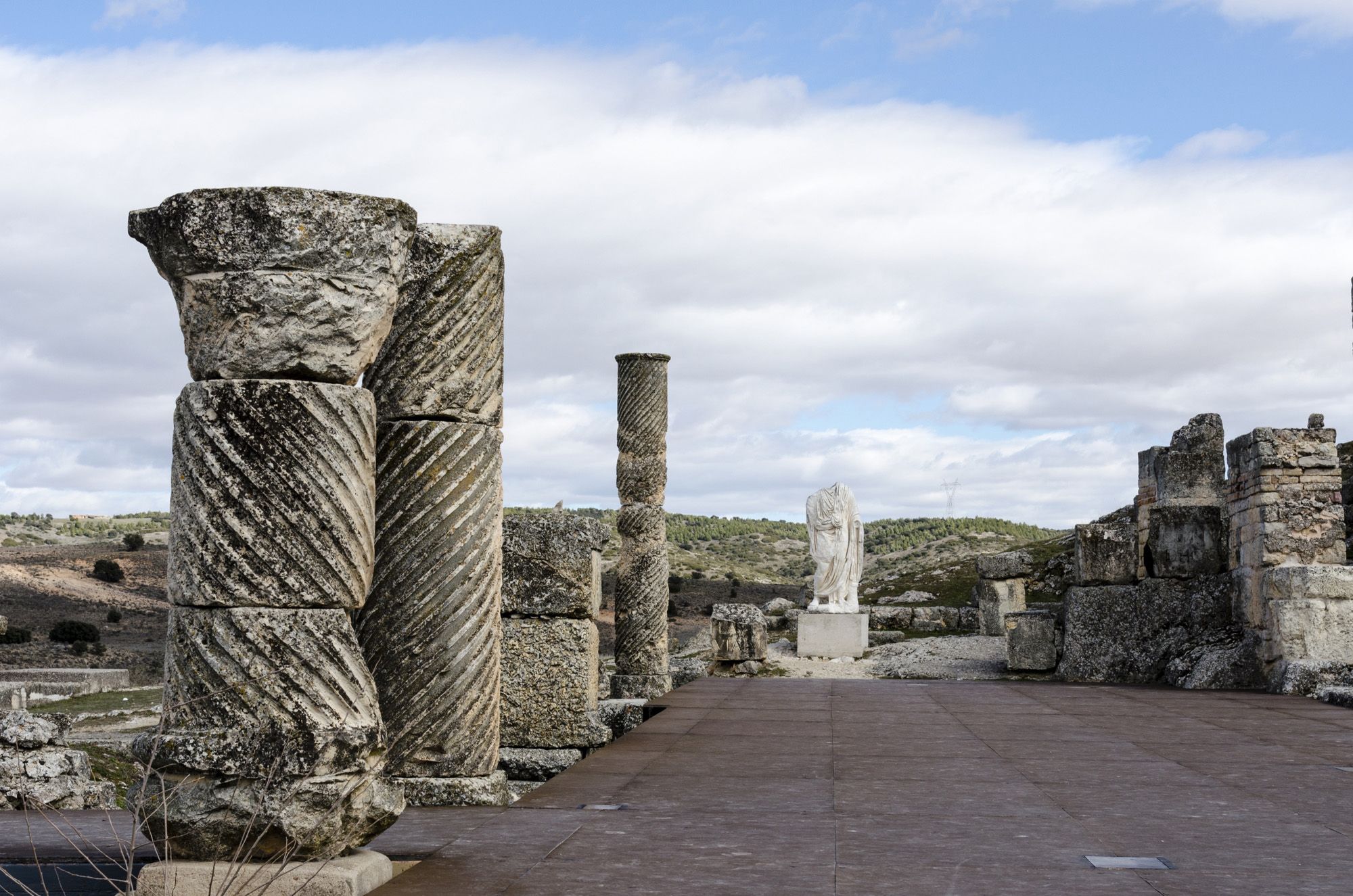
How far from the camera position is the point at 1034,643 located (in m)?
16.1

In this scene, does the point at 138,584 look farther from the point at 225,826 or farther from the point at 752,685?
the point at 225,826

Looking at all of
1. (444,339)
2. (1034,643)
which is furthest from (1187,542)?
(444,339)

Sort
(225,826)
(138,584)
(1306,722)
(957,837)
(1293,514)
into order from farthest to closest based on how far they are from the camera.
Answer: (138,584)
(1293,514)
(1306,722)
(957,837)
(225,826)

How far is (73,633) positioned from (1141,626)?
72.6 feet

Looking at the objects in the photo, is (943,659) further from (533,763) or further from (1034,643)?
(533,763)

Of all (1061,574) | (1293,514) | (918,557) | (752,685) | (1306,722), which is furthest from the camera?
(918,557)

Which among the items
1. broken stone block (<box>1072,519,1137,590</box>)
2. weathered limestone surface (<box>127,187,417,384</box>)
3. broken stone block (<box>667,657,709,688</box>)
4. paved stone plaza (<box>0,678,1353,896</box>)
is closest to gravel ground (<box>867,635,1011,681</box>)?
broken stone block (<box>1072,519,1137,590</box>)

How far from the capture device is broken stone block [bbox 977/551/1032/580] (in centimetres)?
2283

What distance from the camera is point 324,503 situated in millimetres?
4262

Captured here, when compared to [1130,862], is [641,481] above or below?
above

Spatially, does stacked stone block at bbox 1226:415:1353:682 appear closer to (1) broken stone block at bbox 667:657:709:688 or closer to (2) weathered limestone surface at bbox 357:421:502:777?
(1) broken stone block at bbox 667:657:709:688

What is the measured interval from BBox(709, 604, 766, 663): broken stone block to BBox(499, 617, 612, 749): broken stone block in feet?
30.3

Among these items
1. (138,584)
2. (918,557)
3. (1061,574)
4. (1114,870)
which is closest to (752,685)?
(1114,870)

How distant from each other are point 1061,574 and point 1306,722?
18522 millimetres
